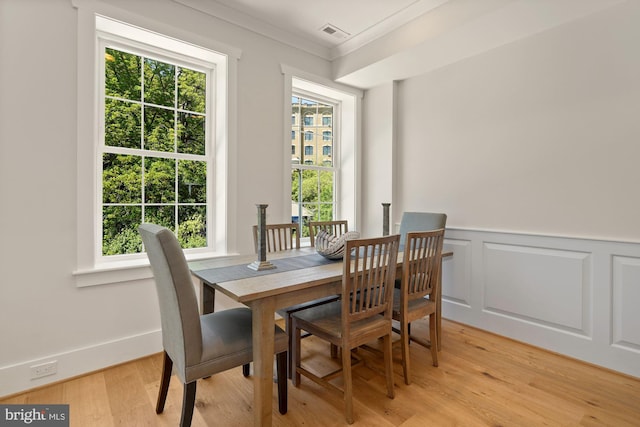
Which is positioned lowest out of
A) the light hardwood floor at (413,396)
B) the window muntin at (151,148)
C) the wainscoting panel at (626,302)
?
the light hardwood floor at (413,396)

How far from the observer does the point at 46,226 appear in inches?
80.5

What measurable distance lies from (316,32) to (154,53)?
1518 mm

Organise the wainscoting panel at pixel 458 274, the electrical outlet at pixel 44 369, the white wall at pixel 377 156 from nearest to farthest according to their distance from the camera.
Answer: the electrical outlet at pixel 44 369 < the wainscoting panel at pixel 458 274 < the white wall at pixel 377 156

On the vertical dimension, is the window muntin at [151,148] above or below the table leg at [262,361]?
above

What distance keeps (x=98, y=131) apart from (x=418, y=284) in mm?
2548

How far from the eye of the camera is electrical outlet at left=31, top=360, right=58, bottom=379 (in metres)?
2.00

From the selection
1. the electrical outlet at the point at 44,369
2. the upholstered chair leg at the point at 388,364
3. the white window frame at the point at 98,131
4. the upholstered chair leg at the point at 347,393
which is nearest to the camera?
the upholstered chair leg at the point at 347,393

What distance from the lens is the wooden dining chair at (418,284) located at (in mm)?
2062

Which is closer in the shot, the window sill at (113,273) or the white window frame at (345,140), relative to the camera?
the window sill at (113,273)

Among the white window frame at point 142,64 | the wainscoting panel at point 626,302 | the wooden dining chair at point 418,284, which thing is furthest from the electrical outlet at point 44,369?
the wainscoting panel at point 626,302

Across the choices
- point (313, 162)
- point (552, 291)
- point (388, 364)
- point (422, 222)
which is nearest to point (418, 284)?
point (388, 364)

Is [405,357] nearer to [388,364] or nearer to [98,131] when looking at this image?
[388,364]

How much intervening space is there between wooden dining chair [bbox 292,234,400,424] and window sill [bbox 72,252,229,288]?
1.27 m

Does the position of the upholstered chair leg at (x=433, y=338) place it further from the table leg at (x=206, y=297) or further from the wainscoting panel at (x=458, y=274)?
the table leg at (x=206, y=297)
